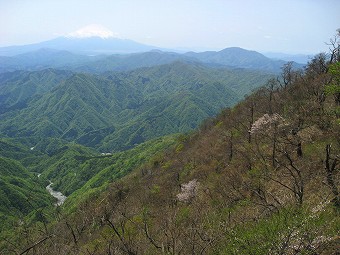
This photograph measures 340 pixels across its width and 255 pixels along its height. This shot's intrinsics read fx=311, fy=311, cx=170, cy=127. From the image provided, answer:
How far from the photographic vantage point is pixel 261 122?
46.4 m

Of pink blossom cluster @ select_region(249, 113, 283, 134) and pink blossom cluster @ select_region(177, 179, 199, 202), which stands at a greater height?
pink blossom cluster @ select_region(249, 113, 283, 134)

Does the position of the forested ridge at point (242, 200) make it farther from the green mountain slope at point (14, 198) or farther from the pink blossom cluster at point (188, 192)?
the green mountain slope at point (14, 198)

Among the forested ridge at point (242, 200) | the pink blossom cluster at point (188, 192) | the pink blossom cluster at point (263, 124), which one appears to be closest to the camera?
the forested ridge at point (242, 200)

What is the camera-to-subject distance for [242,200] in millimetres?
24953

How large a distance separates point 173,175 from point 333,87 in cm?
4093

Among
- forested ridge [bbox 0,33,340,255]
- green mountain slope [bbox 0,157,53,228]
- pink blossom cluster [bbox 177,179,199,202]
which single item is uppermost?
forested ridge [bbox 0,33,340,255]

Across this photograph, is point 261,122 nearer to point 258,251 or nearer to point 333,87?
point 333,87

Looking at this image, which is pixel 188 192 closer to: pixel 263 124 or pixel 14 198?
pixel 263 124

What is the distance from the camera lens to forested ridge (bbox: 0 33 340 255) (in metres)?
13.5

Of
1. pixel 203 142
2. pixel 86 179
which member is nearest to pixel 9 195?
pixel 86 179

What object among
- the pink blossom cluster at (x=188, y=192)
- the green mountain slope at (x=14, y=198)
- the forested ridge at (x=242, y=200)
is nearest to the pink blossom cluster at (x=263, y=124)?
the forested ridge at (x=242, y=200)

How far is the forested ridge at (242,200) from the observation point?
1347 centimetres

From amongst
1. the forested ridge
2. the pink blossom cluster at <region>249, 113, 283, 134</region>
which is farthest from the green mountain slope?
the pink blossom cluster at <region>249, 113, 283, 134</region>

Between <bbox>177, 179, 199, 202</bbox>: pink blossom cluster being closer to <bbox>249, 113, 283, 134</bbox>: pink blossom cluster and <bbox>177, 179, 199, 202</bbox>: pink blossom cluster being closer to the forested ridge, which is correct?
the forested ridge
